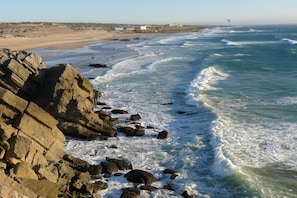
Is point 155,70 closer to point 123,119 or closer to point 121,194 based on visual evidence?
point 123,119

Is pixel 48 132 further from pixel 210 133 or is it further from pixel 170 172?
pixel 210 133

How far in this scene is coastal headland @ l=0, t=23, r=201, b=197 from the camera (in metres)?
12.3

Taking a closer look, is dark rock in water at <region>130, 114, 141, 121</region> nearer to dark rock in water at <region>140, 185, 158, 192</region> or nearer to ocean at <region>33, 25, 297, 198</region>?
ocean at <region>33, 25, 297, 198</region>

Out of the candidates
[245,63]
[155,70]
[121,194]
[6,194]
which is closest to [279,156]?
[121,194]

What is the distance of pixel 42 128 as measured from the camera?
14922mm

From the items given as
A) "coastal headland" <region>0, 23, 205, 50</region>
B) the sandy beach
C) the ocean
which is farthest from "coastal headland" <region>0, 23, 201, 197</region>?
"coastal headland" <region>0, 23, 205, 50</region>

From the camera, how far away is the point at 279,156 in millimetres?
17328

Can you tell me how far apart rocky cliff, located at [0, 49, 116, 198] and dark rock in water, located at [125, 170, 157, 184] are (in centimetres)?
124

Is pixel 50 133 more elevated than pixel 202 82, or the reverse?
pixel 50 133

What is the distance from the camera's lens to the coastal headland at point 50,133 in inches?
486

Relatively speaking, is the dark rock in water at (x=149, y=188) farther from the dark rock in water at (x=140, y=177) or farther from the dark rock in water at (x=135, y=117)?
the dark rock in water at (x=135, y=117)

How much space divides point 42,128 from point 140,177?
425cm

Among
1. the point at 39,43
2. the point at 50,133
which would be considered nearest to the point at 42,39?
the point at 39,43

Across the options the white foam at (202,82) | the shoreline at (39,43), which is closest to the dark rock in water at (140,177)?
the white foam at (202,82)
